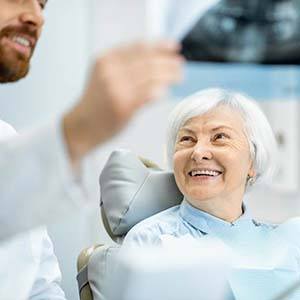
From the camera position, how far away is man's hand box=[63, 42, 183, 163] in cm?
67

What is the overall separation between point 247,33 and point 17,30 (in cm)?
152

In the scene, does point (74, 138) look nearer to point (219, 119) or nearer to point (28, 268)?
point (28, 268)

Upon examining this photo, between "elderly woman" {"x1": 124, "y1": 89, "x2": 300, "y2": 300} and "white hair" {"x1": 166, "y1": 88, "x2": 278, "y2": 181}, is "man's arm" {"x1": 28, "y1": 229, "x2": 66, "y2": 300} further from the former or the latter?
"white hair" {"x1": 166, "y1": 88, "x2": 278, "y2": 181}

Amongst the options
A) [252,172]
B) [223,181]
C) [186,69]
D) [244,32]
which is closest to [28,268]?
[223,181]

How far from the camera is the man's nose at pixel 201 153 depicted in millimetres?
1430

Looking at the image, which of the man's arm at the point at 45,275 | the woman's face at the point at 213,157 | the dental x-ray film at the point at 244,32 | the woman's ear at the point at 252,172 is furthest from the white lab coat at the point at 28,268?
the dental x-ray film at the point at 244,32

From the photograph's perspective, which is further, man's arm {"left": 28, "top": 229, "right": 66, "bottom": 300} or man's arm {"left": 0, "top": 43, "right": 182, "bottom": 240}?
man's arm {"left": 28, "top": 229, "right": 66, "bottom": 300}

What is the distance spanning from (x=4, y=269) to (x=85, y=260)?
0.37 m

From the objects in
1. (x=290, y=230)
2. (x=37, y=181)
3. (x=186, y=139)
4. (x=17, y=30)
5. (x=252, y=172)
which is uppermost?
(x=17, y=30)

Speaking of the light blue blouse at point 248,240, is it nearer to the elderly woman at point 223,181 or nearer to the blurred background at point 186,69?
the elderly woman at point 223,181

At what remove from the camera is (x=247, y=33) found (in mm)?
2346

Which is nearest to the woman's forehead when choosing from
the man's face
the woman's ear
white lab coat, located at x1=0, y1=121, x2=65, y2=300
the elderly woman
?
the elderly woman

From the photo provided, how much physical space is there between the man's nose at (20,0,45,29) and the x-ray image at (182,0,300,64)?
1.29 metres

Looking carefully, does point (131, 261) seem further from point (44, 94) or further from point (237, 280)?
point (44, 94)
